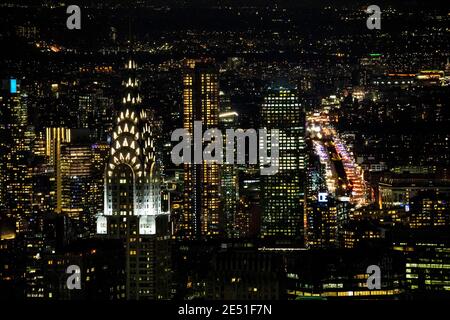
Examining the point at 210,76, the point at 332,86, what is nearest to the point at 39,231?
the point at 210,76

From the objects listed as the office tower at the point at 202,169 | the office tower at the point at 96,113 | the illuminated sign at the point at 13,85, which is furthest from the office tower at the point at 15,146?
the office tower at the point at 202,169

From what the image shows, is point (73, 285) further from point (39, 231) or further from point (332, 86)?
point (332, 86)

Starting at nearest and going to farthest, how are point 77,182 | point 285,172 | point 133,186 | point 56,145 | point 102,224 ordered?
point 102,224 → point 133,186 → point 77,182 → point 56,145 → point 285,172

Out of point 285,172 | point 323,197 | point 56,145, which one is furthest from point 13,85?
point 323,197

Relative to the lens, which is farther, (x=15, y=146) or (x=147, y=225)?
(x=15, y=146)

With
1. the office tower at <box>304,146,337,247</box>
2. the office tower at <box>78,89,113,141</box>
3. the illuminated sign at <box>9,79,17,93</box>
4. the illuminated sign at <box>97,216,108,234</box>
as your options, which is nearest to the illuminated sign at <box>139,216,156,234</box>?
the illuminated sign at <box>97,216,108,234</box>

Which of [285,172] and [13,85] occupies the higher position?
[13,85]

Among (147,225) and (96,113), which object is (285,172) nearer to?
(96,113)

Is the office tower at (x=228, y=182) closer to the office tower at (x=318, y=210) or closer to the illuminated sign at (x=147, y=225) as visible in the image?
the office tower at (x=318, y=210)
